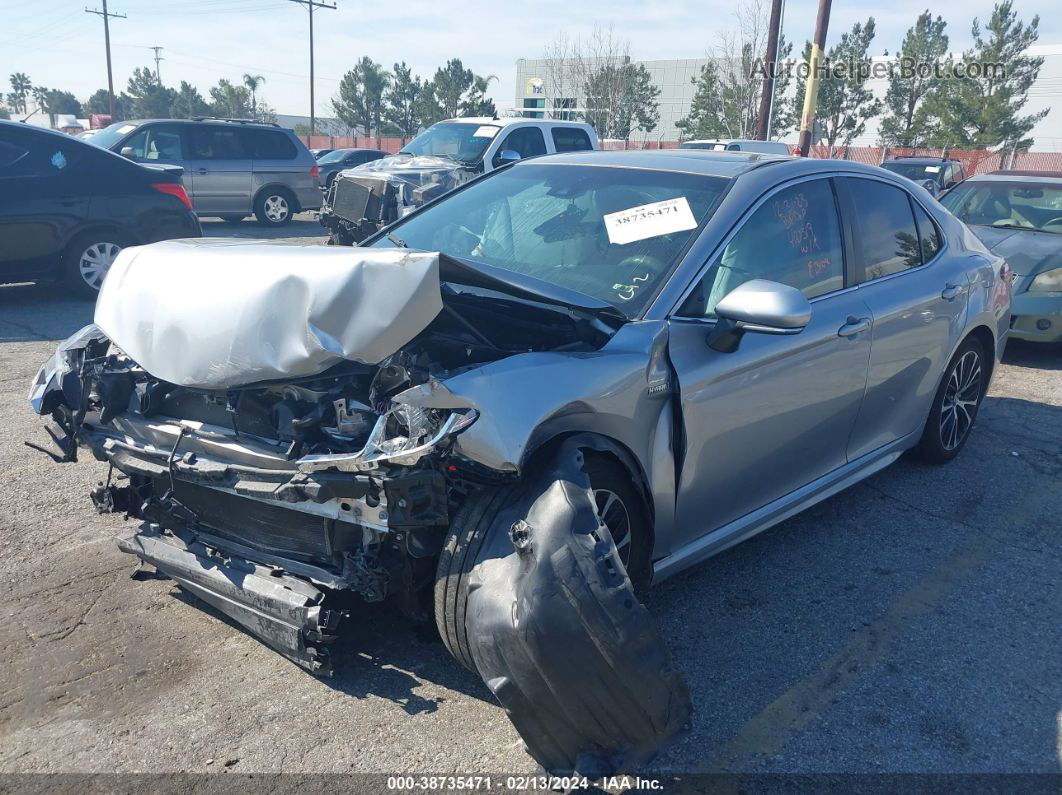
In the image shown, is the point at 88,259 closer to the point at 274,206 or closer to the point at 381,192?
the point at 381,192

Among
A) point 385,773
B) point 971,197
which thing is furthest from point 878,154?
point 385,773

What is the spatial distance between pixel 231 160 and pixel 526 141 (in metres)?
5.39

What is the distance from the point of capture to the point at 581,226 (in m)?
3.75

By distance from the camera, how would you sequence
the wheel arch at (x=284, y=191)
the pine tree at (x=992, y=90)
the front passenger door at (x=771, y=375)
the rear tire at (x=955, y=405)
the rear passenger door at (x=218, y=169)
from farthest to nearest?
1. the pine tree at (x=992, y=90)
2. the wheel arch at (x=284, y=191)
3. the rear passenger door at (x=218, y=169)
4. the rear tire at (x=955, y=405)
5. the front passenger door at (x=771, y=375)

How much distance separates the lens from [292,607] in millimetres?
2826

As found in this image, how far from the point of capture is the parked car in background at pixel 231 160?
559 inches

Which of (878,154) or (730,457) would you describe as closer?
(730,457)

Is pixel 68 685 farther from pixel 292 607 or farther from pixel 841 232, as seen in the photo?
pixel 841 232

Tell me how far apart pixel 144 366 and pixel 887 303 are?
329 centimetres

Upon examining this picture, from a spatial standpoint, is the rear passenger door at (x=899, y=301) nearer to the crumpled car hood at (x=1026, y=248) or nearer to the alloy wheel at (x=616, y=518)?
the alloy wheel at (x=616, y=518)

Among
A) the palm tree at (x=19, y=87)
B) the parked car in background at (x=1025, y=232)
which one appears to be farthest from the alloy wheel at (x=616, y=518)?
the palm tree at (x=19, y=87)

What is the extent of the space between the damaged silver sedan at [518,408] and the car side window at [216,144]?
12.2 m

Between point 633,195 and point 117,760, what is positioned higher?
point 633,195

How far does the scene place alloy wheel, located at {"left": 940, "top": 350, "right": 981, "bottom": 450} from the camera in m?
5.13
